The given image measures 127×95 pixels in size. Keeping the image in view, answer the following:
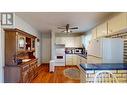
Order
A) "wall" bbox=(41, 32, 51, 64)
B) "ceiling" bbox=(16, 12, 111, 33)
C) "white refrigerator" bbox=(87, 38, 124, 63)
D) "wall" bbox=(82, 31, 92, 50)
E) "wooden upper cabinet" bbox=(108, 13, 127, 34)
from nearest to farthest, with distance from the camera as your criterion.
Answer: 1. "wooden upper cabinet" bbox=(108, 13, 127, 34)
2. "white refrigerator" bbox=(87, 38, 124, 63)
3. "ceiling" bbox=(16, 12, 111, 33)
4. "wall" bbox=(82, 31, 92, 50)
5. "wall" bbox=(41, 32, 51, 64)

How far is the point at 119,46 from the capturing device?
4.21 metres

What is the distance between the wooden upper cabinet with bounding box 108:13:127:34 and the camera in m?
3.49

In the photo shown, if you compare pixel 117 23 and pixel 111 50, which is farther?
pixel 111 50

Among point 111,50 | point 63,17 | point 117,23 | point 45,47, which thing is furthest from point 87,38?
point 117,23

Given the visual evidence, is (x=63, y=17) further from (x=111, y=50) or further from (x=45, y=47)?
(x=45, y=47)

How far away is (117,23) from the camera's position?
394cm

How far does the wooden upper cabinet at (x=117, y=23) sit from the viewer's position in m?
3.49

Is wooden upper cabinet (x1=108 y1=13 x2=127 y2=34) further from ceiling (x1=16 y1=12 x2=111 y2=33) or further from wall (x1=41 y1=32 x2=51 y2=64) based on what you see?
wall (x1=41 y1=32 x2=51 y2=64)

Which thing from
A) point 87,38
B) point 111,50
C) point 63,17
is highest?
point 63,17

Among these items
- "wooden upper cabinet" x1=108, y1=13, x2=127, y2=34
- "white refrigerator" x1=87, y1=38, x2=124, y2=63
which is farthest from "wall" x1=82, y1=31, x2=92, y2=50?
"white refrigerator" x1=87, y1=38, x2=124, y2=63

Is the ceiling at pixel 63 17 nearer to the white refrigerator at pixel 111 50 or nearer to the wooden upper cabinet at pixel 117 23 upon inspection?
the wooden upper cabinet at pixel 117 23
